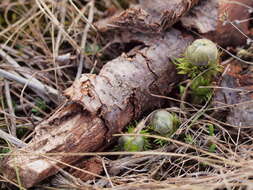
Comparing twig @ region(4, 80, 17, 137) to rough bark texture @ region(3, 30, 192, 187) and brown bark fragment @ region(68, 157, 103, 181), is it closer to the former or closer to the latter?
rough bark texture @ region(3, 30, 192, 187)

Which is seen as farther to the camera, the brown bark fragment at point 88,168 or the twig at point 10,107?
the twig at point 10,107

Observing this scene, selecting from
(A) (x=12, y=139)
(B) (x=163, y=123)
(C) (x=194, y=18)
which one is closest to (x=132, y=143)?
(B) (x=163, y=123)

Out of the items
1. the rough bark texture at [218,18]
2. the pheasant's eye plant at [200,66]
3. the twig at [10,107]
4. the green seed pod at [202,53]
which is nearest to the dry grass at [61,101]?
Result: the twig at [10,107]

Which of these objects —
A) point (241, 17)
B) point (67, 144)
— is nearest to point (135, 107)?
point (67, 144)

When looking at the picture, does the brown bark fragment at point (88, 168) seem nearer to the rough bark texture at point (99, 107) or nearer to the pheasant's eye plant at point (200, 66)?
the rough bark texture at point (99, 107)

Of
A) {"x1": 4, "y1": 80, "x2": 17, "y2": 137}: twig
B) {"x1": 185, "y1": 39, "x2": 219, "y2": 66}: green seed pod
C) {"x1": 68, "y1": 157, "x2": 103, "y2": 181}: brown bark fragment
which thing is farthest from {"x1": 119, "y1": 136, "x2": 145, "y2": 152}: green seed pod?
{"x1": 4, "y1": 80, "x2": 17, "y2": 137}: twig

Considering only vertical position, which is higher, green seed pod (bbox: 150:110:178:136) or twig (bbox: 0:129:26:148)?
twig (bbox: 0:129:26:148)

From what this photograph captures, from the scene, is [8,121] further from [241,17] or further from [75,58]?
[241,17]
